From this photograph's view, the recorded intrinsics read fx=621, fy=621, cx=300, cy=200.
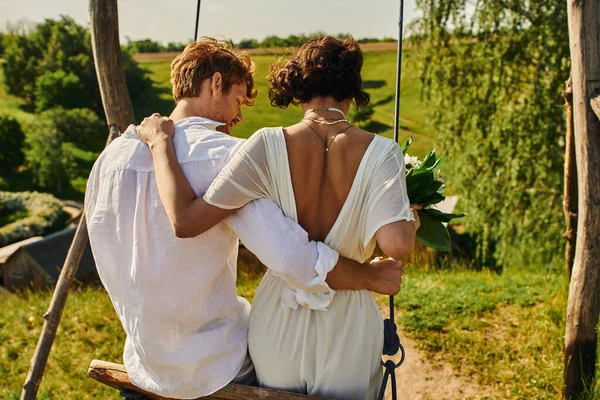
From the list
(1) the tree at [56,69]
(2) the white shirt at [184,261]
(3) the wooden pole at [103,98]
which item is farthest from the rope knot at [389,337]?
(1) the tree at [56,69]

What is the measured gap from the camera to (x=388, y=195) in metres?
1.86

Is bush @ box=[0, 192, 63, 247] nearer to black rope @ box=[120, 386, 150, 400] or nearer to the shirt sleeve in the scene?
black rope @ box=[120, 386, 150, 400]

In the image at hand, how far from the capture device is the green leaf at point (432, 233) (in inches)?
96.5

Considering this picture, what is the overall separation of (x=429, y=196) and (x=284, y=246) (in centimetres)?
77

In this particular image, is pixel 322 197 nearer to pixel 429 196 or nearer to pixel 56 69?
pixel 429 196

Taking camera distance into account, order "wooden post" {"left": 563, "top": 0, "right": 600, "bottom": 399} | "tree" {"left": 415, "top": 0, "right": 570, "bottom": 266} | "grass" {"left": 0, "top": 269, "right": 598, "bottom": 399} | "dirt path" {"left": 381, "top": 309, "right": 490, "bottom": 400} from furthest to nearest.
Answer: "tree" {"left": 415, "top": 0, "right": 570, "bottom": 266} < "grass" {"left": 0, "top": 269, "right": 598, "bottom": 399} < "dirt path" {"left": 381, "top": 309, "right": 490, "bottom": 400} < "wooden post" {"left": 563, "top": 0, "right": 600, "bottom": 399}

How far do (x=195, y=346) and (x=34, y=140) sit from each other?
68.8 ft

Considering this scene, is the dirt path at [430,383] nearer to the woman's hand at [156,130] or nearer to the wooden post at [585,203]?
the wooden post at [585,203]

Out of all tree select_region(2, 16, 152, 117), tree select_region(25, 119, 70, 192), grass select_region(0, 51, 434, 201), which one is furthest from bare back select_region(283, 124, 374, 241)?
tree select_region(2, 16, 152, 117)

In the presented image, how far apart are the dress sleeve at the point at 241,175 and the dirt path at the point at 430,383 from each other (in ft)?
7.95

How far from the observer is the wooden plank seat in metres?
2.06

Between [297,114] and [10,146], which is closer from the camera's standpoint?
[297,114]

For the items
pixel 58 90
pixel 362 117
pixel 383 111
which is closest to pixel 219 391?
pixel 362 117

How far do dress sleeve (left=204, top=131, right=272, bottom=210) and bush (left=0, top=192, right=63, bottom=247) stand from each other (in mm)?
12839
